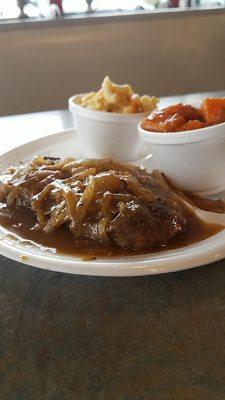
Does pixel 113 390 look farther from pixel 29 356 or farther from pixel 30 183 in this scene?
pixel 30 183

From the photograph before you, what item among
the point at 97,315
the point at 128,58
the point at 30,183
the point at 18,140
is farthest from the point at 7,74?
the point at 97,315

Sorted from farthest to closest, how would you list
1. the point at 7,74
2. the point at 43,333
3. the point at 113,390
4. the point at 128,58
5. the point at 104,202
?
the point at 128,58
the point at 7,74
the point at 104,202
the point at 43,333
the point at 113,390

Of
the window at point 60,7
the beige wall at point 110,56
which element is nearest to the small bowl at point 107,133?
the beige wall at point 110,56

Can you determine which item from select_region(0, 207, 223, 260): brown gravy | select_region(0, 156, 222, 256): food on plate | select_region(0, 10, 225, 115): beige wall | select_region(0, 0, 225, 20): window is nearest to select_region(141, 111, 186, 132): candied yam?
select_region(0, 156, 222, 256): food on plate

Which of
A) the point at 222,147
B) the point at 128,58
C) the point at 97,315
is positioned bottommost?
the point at 128,58

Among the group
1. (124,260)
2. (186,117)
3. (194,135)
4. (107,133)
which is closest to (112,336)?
(124,260)

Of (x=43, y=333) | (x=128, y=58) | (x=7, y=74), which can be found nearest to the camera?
(x=43, y=333)

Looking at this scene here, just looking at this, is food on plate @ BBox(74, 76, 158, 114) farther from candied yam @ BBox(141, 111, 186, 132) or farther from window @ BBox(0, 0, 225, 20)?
window @ BBox(0, 0, 225, 20)

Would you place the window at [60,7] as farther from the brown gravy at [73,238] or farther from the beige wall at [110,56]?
the brown gravy at [73,238]
